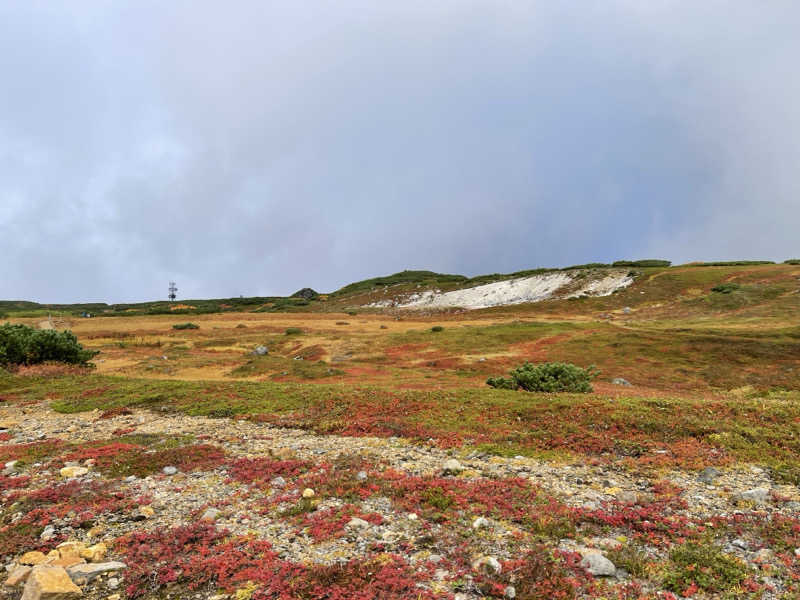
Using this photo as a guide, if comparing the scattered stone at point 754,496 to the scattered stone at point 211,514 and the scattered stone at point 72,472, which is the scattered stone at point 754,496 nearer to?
the scattered stone at point 211,514

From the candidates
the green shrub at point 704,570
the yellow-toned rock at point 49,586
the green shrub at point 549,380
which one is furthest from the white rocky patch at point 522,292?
the yellow-toned rock at point 49,586

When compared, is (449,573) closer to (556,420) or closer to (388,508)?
(388,508)

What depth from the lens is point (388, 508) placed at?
8438mm

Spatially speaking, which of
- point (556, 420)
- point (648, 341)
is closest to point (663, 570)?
point (556, 420)

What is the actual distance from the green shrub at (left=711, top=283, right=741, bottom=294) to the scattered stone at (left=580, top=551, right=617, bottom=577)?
85.8m

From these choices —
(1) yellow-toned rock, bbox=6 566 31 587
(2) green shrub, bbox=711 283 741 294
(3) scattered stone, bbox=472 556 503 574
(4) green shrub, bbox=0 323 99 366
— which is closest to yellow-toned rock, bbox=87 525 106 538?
(1) yellow-toned rock, bbox=6 566 31 587

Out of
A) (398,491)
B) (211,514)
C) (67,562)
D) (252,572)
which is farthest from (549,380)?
(67,562)

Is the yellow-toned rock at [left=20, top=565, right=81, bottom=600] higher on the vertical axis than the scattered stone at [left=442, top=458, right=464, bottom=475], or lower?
higher

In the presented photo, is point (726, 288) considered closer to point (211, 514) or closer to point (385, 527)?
point (385, 527)

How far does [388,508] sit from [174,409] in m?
14.9

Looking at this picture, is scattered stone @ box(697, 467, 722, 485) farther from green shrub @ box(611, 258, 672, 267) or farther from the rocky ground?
green shrub @ box(611, 258, 672, 267)

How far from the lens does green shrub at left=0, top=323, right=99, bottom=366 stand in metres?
30.2

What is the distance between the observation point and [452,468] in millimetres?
10477

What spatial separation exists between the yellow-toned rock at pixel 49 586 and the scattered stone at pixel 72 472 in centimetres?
551
